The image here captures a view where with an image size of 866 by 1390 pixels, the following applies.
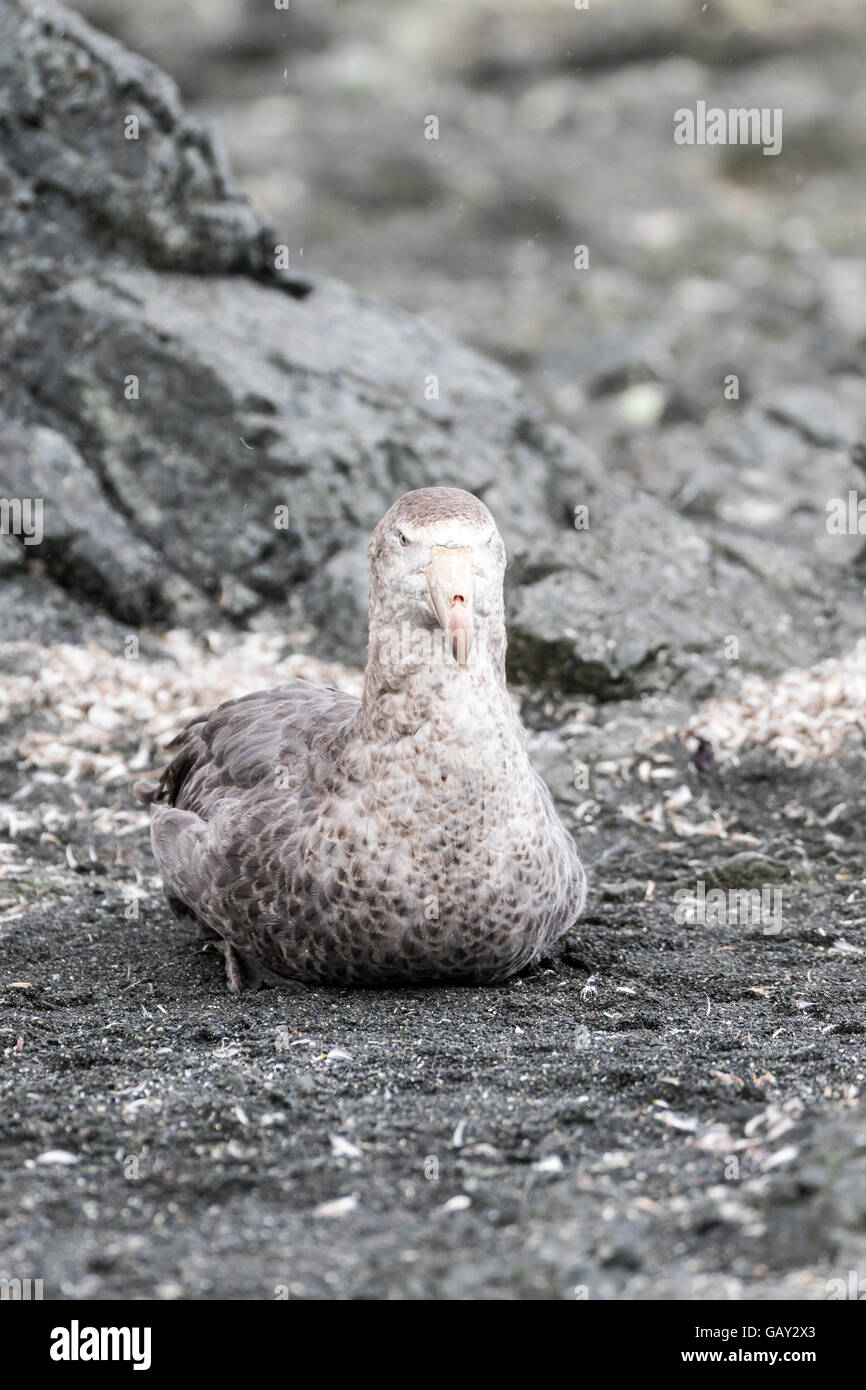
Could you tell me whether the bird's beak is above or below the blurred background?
below

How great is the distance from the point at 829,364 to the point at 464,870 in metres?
8.84

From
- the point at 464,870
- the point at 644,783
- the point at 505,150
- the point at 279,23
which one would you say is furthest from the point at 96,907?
the point at 279,23

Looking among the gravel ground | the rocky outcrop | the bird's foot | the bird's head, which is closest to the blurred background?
the rocky outcrop

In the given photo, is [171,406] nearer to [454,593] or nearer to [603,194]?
[454,593]

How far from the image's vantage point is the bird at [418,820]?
15.6 ft

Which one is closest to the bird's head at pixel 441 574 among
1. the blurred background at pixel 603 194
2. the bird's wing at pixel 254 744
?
the bird's wing at pixel 254 744

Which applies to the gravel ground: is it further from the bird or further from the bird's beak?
the bird's beak

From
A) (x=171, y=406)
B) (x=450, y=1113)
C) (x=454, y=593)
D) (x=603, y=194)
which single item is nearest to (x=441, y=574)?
(x=454, y=593)

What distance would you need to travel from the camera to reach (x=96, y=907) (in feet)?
20.4

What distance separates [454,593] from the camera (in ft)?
15.1

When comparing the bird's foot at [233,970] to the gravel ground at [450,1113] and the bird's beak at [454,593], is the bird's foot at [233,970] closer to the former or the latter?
the gravel ground at [450,1113]

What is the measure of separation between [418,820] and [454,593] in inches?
27.9

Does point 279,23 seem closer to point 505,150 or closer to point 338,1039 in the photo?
point 505,150

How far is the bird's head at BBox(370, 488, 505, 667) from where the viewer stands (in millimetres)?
4613
